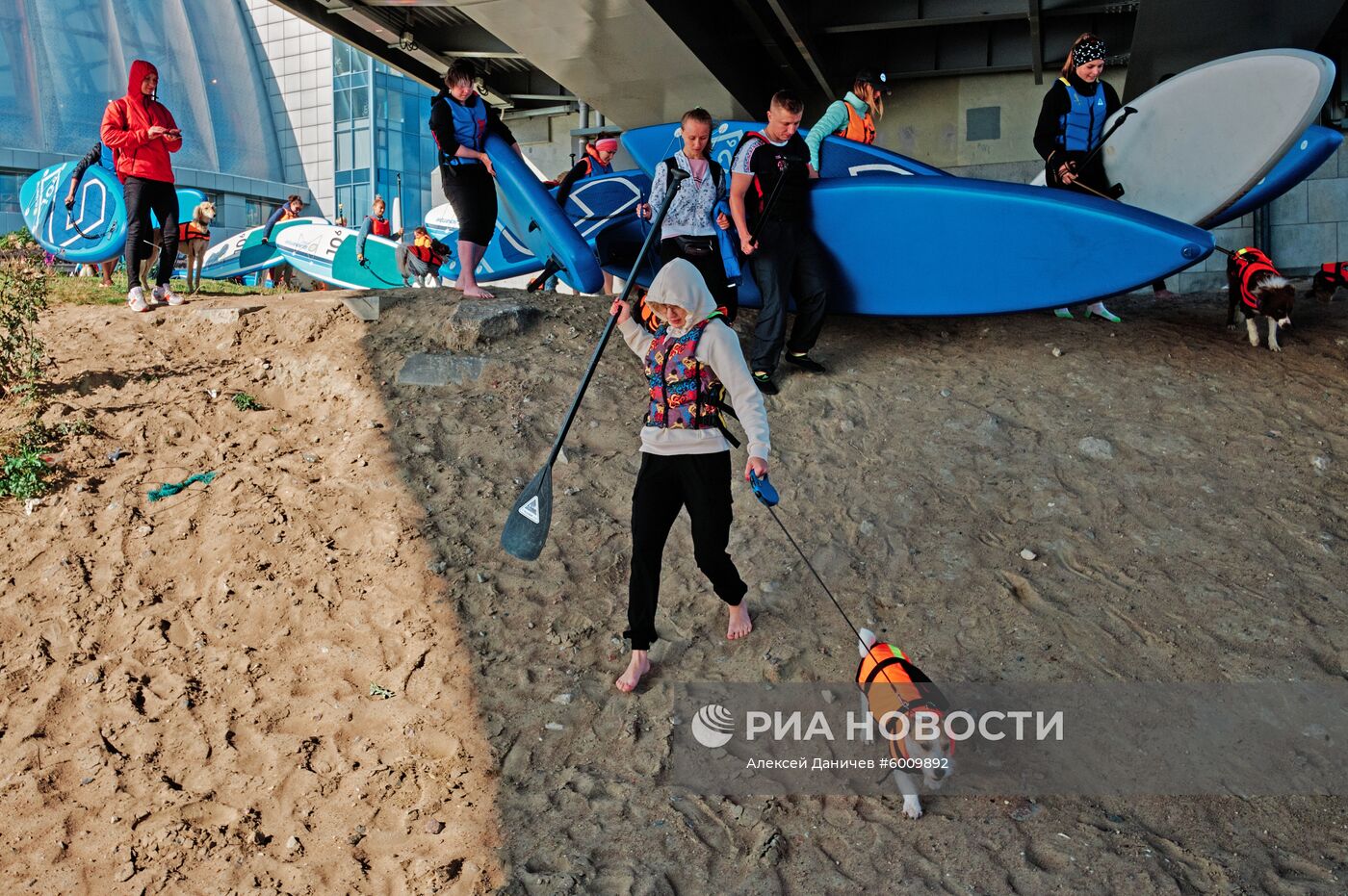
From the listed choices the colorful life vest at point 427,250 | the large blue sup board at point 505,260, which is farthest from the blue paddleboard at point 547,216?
the colorful life vest at point 427,250

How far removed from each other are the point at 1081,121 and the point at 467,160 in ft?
13.0

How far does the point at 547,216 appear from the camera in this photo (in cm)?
661

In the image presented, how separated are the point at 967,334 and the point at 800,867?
14.3ft

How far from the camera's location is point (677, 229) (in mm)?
5527

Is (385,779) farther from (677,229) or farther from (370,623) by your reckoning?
(677,229)

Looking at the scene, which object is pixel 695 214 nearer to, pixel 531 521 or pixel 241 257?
pixel 531 521

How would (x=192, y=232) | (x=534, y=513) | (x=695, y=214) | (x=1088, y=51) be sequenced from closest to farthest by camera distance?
(x=534, y=513), (x=695, y=214), (x=1088, y=51), (x=192, y=232)

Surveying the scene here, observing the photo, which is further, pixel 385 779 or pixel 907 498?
pixel 907 498

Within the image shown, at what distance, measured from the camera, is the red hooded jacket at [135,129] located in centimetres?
645

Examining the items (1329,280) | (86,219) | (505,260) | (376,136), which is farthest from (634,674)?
(376,136)

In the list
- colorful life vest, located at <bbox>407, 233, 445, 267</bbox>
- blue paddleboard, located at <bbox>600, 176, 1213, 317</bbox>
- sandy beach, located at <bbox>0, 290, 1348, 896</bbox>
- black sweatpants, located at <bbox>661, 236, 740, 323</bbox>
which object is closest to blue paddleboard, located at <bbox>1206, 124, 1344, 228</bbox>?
sandy beach, located at <bbox>0, 290, 1348, 896</bbox>

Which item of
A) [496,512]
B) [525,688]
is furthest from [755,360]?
[525,688]

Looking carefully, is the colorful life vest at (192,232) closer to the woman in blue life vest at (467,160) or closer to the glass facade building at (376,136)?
the woman in blue life vest at (467,160)

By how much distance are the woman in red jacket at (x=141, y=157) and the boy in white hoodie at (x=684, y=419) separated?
459cm
